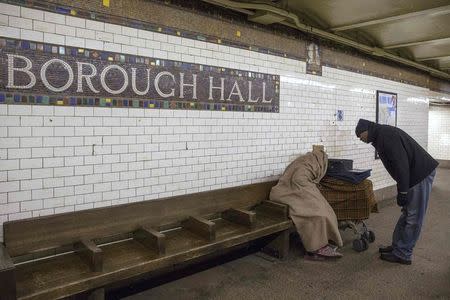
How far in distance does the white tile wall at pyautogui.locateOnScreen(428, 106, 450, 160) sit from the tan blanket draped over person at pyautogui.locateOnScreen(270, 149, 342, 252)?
32.6ft

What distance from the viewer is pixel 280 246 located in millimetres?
4320

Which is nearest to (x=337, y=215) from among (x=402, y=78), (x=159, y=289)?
(x=159, y=289)

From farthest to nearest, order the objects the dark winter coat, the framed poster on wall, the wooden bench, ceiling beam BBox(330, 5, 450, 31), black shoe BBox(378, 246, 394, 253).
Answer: the framed poster on wall < black shoe BBox(378, 246, 394, 253) < ceiling beam BBox(330, 5, 450, 31) < the dark winter coat < the wooden bench

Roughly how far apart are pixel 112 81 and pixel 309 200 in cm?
253

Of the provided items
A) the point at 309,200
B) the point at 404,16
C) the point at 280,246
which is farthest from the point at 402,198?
the point at 404,16

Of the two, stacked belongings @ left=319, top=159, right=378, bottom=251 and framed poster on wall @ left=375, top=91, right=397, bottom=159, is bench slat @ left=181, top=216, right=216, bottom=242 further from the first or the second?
framed poster on wall @ left=375, top=91, right=397, bottom=159

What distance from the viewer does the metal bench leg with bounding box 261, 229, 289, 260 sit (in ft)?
14.1

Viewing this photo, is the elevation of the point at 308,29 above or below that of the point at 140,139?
above

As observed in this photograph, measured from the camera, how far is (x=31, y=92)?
9.34 feet

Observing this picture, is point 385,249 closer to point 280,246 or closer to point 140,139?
point 280,246

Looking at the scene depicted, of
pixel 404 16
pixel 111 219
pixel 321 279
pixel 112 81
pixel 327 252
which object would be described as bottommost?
pixel 321 279

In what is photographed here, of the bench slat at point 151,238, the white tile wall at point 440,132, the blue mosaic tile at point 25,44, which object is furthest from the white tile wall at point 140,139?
the white tile wall at point 440,132

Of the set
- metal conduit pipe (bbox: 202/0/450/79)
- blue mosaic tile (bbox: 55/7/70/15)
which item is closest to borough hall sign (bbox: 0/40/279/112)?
blue mosaic tile (bbox: 55/7/70/15)

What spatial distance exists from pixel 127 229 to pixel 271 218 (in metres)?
1.66
